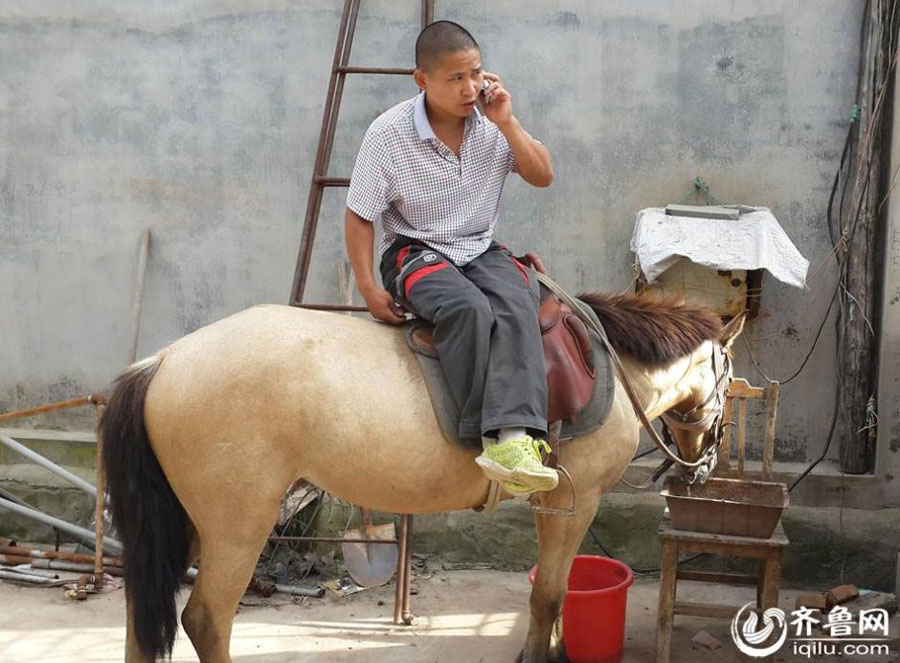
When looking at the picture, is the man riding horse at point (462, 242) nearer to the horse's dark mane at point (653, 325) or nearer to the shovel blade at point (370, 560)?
the horse's dark mane at point (653, 325)

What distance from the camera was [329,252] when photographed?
588 cm

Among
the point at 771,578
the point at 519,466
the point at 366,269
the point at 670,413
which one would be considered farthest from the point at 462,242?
the point at 771,578

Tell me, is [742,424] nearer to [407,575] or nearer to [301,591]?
[407,575]

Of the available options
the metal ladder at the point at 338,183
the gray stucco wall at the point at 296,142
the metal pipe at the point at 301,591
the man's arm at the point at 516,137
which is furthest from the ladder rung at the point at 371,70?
the metal pipe at the point at 301,591

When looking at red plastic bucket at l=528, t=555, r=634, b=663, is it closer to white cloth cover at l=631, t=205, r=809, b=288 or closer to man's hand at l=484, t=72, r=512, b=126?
white cloth cover at l=631, t=205, r=809, b=288

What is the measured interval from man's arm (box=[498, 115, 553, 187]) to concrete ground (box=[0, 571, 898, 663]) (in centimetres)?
222

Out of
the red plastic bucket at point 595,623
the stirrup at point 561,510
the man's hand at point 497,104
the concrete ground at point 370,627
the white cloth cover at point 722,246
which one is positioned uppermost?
the man's hand at point 497,104

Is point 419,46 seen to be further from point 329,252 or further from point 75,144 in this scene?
point 75,144

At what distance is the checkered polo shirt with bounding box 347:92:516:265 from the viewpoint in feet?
12.7

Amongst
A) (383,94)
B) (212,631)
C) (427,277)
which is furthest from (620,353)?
(383,94)

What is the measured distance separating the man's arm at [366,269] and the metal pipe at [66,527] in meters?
2.60

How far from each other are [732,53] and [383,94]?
184 centimetres

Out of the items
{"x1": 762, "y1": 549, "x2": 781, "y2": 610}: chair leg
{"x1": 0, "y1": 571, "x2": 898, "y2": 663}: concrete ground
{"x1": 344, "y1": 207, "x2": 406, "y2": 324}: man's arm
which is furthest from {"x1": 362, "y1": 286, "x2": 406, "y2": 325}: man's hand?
{"x1": 762, "y1": 549, "x2": 781, "y2": 610}: chair leg

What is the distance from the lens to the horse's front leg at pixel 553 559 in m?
4.11
